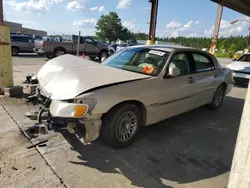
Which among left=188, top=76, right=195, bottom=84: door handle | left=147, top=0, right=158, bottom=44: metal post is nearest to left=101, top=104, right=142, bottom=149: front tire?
left=188, top=76, right=195, bottom=84: door handle

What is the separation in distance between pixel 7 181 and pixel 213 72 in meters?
4.53

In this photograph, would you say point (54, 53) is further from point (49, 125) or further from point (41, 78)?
point (49, 125)

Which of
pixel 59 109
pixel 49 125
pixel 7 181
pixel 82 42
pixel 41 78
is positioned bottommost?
pixel 7 181

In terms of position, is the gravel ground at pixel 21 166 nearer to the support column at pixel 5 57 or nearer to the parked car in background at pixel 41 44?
the support column at pixel 5 57

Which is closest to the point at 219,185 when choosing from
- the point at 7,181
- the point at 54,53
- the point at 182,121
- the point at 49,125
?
the point at 182,121

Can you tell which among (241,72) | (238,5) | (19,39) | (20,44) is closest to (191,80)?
(241,72)

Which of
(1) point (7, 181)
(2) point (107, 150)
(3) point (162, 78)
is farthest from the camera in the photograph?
(3) point (162, 78)

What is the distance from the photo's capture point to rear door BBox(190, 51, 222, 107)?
426 centimetres

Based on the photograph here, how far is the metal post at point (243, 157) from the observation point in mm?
1362

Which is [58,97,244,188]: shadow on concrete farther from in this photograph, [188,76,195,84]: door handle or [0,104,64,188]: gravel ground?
[188,76,195,84]: door handle

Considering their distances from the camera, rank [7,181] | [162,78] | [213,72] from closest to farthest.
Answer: [7,181] < [162,78] < [213,72]

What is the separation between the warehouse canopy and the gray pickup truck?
29.5ft

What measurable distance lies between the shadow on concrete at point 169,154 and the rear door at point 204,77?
0.66 m

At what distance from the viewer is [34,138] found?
128 inches
